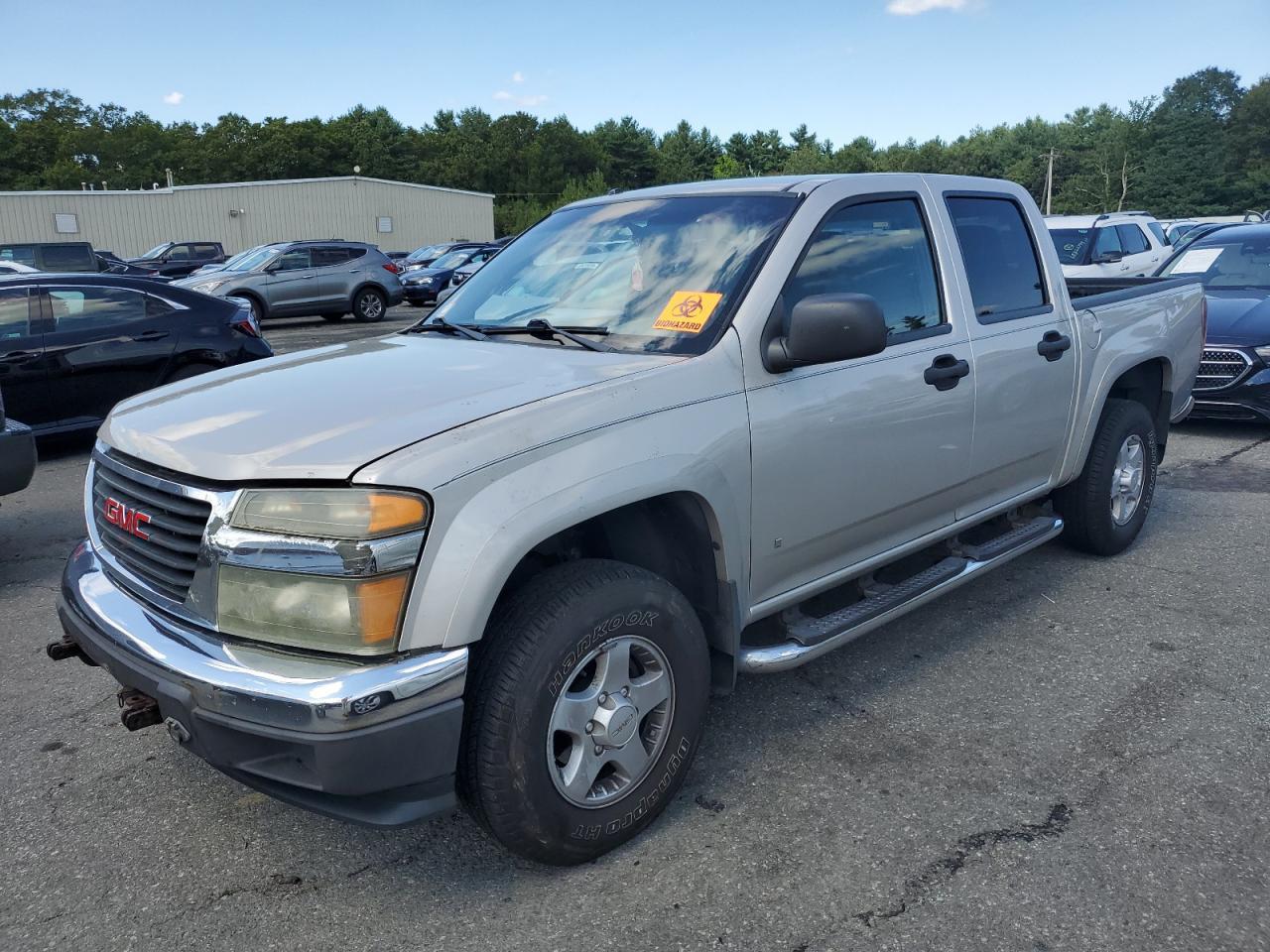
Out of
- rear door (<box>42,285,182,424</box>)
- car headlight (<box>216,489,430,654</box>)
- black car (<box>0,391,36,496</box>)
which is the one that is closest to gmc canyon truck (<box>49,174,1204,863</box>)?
car headlight (<box>216,489,430,654</box>)

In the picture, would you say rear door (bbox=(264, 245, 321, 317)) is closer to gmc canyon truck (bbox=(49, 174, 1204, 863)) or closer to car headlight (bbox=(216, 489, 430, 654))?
gmc canyon truck (bbox=(49, 174, 1204, 863))

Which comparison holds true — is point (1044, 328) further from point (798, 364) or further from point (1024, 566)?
point (798, 364)

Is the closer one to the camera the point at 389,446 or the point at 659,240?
the point at 389,446

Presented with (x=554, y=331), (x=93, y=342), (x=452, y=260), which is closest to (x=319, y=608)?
(x=554, y=331)

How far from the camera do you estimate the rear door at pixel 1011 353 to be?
12.9ft

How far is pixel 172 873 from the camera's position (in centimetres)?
268

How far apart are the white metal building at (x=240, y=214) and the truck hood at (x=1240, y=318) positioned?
3994 centimetres

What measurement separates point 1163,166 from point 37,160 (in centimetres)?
8884

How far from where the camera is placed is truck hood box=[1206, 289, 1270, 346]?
7828 millimetres

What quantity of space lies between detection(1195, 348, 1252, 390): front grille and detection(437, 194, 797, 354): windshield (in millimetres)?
6040

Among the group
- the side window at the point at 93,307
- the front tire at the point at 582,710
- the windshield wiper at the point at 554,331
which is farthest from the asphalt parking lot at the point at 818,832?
the side window at the point at 93,307

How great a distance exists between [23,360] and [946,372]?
7043 mm

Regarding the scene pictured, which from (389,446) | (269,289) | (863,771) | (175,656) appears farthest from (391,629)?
(269,289)

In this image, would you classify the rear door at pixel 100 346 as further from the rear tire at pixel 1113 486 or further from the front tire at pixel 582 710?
the rear tire at pixel 1113 486
